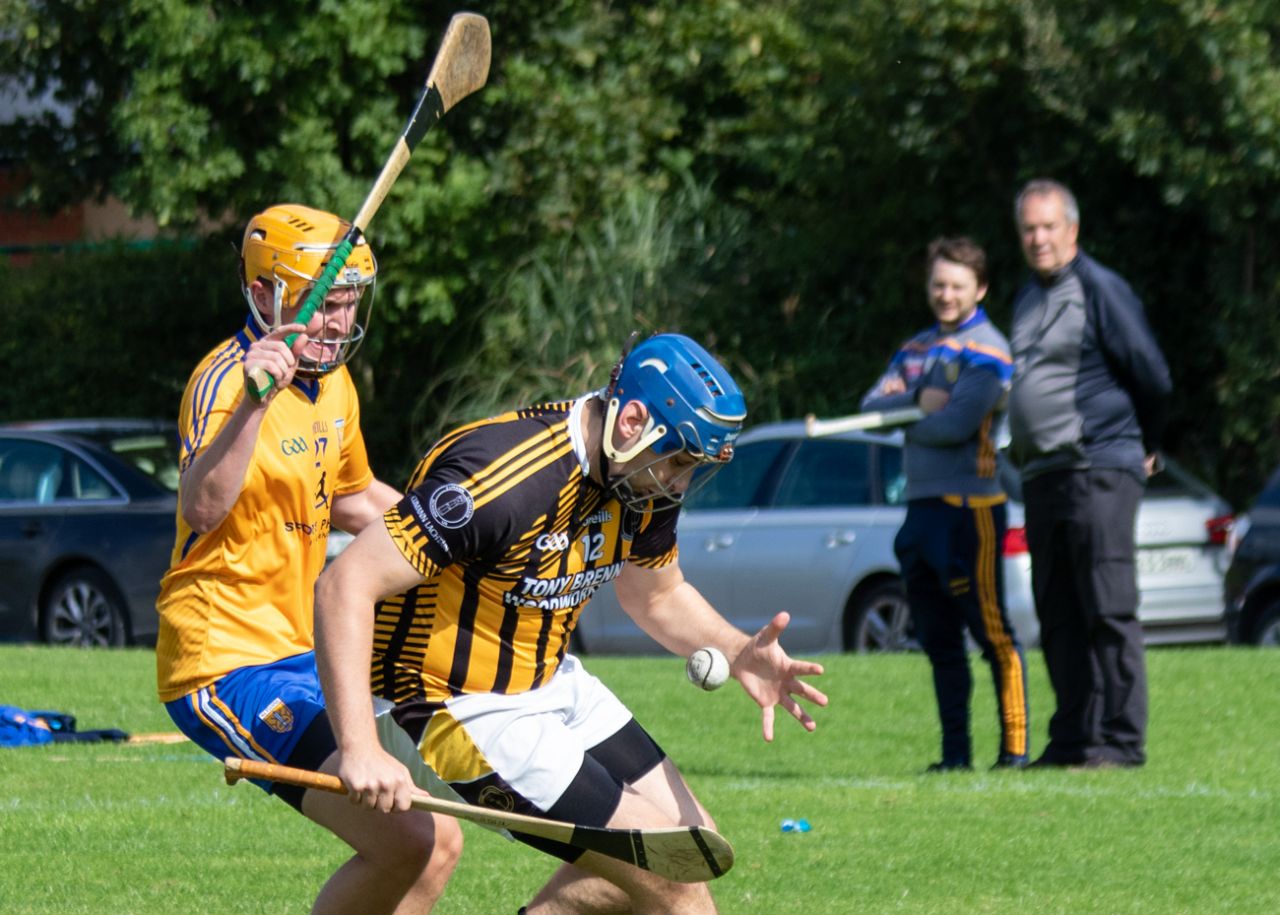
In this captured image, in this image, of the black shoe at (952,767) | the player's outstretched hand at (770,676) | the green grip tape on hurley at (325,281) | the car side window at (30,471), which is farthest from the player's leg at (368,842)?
the car side window at (30,471)

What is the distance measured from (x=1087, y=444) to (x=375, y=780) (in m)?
4.97

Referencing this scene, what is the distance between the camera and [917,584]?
28.3ft

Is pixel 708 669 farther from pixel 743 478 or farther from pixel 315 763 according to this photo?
pixel 743 478

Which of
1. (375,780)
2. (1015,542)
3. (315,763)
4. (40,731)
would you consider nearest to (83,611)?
(40,731)

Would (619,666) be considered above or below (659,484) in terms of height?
below

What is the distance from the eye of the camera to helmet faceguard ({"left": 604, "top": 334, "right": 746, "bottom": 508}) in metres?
4.29

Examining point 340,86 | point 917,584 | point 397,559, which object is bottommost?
point 917,584

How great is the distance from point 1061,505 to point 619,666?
15.9 ft

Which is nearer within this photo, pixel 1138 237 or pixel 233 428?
pixel 233 428

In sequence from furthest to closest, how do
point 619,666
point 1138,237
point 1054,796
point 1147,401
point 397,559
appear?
point 1138,237 → point 619,666 → point 1147,401 → point 1054,796 → point 397,559

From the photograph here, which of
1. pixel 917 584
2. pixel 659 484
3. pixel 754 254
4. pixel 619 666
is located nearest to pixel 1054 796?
pixel 917 584

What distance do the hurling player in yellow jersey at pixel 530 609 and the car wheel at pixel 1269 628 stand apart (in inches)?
357

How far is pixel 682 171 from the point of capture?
2019 cm

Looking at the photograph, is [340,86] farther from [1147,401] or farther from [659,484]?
[659,484]
